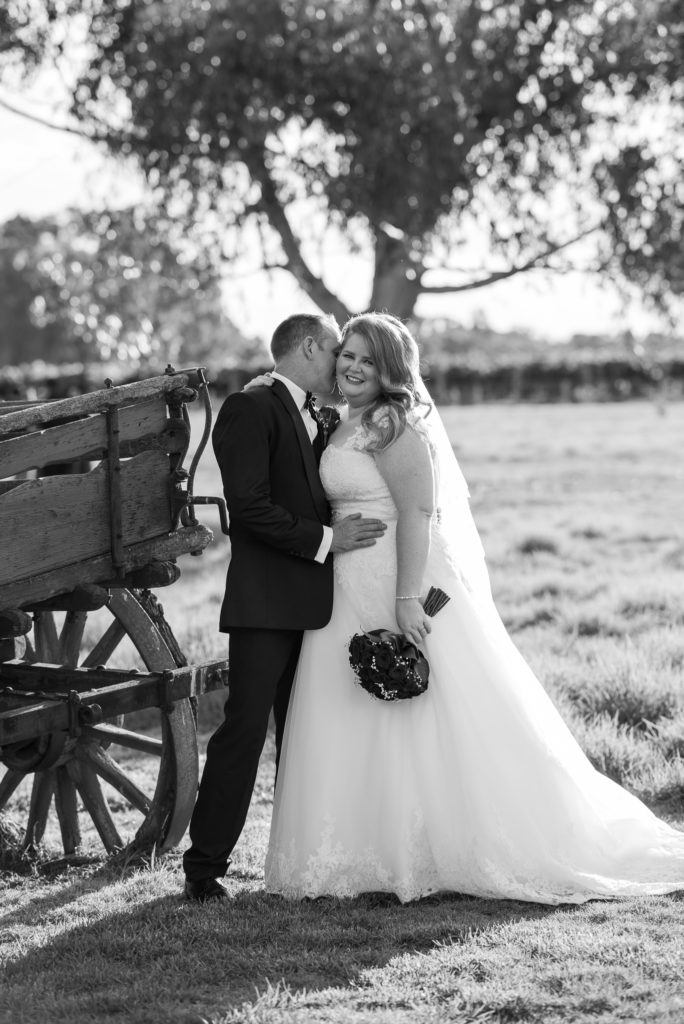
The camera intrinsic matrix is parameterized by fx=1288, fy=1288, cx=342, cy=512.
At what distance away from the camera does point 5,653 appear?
432 cm

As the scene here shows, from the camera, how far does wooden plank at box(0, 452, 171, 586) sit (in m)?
3.93

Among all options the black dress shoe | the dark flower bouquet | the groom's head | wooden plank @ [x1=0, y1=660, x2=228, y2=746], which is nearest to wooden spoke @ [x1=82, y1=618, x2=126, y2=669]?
wooden plank @ [x1=0, y1=660, x2=228, y2=746]

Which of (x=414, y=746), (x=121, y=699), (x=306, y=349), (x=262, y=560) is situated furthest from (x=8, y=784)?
(x=306, y=349)

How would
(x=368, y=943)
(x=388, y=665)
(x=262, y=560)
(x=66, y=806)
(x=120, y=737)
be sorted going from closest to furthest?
(x=368, y=943)
(x=388, y=665)
(x=262, y=560)
(x=120, y=737)
(x=66, y=806)

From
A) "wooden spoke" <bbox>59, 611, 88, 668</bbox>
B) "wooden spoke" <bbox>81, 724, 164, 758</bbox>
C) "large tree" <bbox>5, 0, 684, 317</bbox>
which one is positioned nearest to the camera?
"wooden spoke" <bbox>81, 724, 164, 758</bbox>

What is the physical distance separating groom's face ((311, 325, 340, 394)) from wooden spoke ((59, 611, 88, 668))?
1.46m

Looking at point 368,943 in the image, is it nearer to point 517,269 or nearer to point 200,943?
point 200,943

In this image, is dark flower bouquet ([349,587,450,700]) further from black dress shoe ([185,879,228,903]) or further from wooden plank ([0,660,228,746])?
black dress shoe ([185,879,228,903])

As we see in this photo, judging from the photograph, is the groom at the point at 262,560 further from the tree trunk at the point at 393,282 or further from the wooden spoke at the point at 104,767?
the tree trunk at the point at 393,282

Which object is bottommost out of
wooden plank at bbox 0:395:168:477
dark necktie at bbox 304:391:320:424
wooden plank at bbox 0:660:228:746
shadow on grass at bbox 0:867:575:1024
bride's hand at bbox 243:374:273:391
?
shadow on grass at bbox 0:867:575:1024

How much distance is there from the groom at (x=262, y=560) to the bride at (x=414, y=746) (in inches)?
5.0

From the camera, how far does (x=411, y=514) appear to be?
14.5 ft

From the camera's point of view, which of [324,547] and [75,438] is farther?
[324,547]

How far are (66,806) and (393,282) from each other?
7.57 meters
